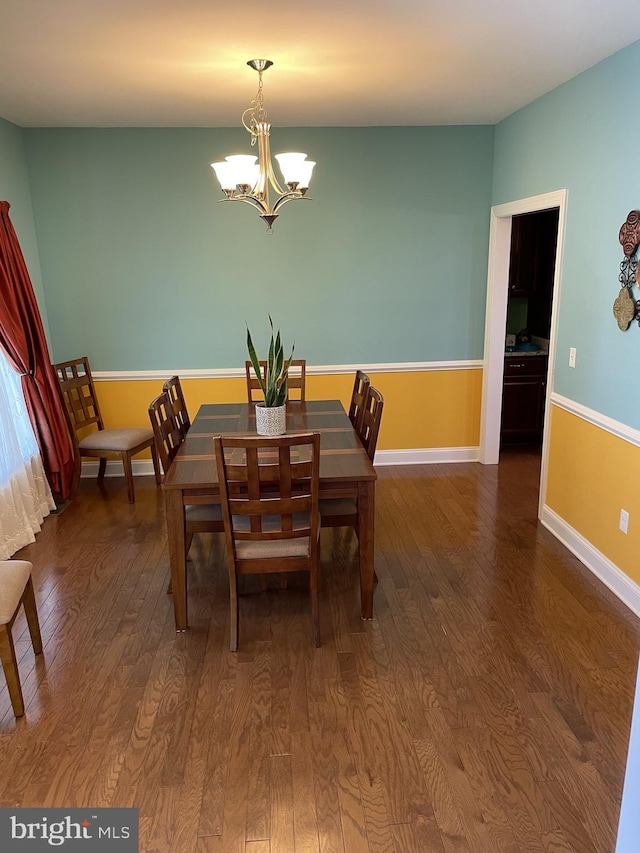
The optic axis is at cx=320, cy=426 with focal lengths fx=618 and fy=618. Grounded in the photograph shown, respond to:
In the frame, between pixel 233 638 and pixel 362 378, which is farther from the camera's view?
pixel 362 378

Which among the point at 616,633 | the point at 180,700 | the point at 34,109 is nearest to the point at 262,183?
the point at 34,109

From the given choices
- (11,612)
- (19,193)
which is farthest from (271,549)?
(19,193)

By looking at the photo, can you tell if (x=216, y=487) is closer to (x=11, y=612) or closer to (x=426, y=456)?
(x=11, y=612)

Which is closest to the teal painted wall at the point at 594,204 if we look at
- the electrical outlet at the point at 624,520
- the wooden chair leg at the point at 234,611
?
the electrical outlet at the point at 624,520

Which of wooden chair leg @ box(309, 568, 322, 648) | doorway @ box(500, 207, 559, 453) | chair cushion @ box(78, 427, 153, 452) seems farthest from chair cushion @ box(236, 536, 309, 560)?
doorway @ box(500, 207, 559, 453)

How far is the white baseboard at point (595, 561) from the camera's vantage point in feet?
9.78

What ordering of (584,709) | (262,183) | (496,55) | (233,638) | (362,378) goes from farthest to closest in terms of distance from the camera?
(362,378) → (262,183) → (496,55) → (233,638) → (584,709)

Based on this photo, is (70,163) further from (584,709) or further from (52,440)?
(584,709)

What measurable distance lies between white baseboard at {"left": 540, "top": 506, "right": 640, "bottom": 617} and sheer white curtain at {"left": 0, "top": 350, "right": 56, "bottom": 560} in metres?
3.17

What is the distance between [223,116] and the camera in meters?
4.10

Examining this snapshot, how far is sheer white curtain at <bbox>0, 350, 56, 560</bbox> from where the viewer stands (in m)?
3.58

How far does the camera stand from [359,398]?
3643 millimetres

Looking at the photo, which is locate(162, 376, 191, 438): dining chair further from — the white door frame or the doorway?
the doorway

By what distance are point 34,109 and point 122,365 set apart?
1786 mm
